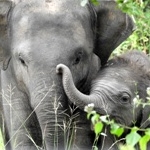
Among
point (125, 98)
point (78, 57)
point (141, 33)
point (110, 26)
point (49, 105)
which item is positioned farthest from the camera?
point (141, 33)

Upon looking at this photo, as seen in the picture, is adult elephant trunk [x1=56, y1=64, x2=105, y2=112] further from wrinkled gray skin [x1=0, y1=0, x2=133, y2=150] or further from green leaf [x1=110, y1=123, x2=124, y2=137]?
green leaf [x1=110, y1=123, x2=124, y2=137]

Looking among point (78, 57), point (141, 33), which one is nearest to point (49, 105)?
point (78, 57)

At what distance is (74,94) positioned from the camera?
8609 millimetres

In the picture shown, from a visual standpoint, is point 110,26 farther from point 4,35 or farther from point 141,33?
point 141,33

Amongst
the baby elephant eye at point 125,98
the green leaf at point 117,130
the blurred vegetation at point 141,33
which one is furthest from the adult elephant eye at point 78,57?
the blurred vegetation at point 141,33

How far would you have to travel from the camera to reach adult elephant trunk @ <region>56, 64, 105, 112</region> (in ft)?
27.7

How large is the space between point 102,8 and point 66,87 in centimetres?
133

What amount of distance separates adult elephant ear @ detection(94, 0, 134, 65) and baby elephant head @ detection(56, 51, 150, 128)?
7.6 inches

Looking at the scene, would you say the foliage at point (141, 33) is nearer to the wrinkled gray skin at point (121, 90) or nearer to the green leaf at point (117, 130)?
the wrinkled gray skin at point (121, 90)

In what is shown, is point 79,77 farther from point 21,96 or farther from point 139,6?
point 139,6

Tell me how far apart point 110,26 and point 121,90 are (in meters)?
0.65

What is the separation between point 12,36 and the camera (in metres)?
9.32

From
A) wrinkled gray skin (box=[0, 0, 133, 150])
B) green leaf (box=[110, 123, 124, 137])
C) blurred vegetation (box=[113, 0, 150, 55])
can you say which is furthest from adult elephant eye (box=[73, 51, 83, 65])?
blurred vegetation (box=[113, 0, 150, 55])

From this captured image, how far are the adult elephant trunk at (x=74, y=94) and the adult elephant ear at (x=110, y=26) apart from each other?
0.74 meters
